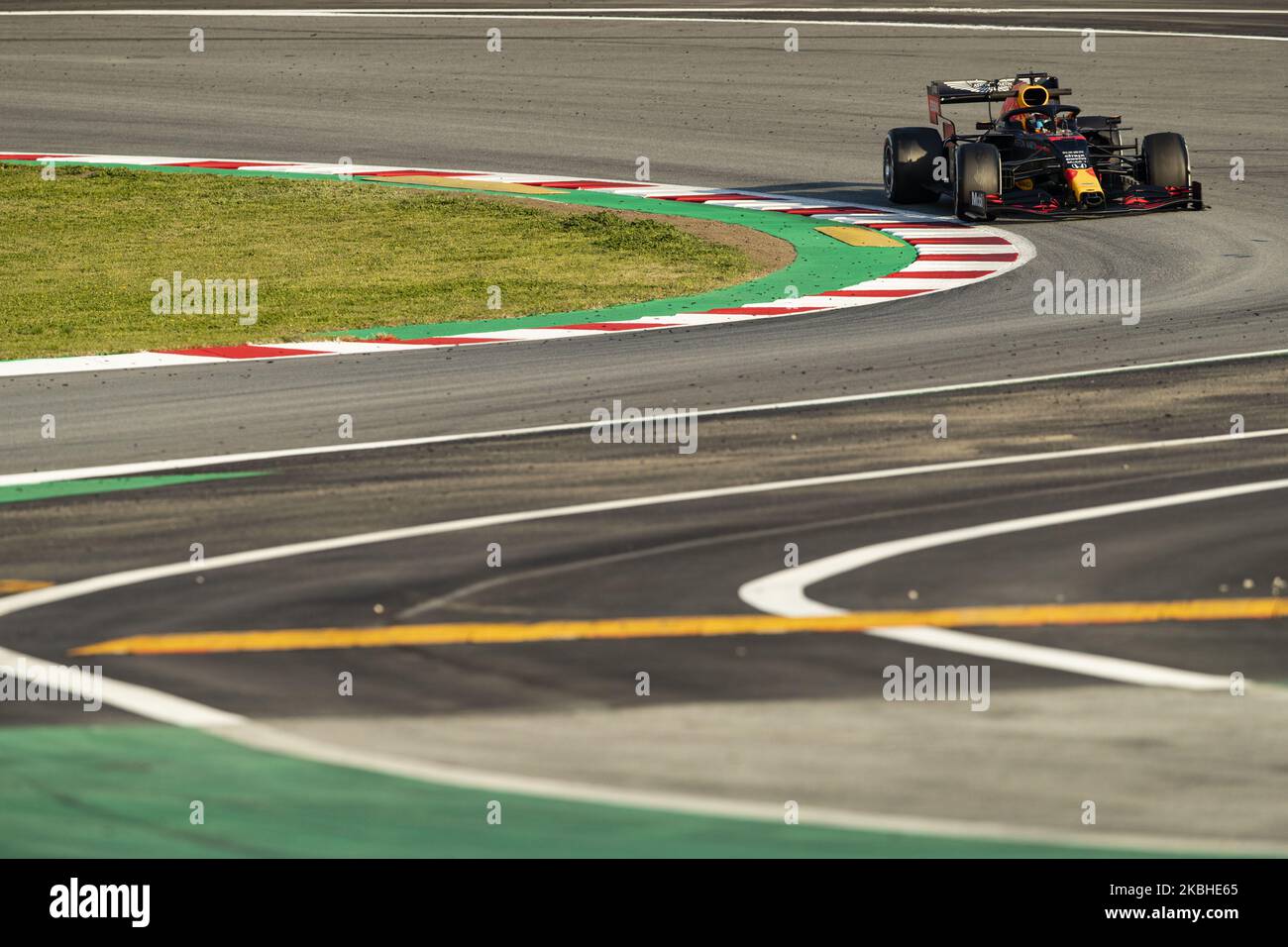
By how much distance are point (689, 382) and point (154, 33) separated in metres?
25.9

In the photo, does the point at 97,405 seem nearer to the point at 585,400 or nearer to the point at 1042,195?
the point at 585,400

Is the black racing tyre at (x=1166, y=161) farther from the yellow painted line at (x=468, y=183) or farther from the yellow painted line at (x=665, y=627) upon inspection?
the yellow painted line at (x=665, y=627)

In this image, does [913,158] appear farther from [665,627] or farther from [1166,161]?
[665,627]

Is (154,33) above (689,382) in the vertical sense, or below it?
above

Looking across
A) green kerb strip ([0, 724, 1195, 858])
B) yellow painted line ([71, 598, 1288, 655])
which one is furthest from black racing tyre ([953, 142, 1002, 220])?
green kerb strip ([0, 724, 1195, 858])

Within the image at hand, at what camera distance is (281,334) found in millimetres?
13836

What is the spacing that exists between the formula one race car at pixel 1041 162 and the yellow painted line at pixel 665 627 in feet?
39.5

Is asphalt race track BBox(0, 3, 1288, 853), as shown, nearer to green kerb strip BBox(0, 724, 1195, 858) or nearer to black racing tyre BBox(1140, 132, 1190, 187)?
green kerb strip BBox(0, 724, 1195, 858)

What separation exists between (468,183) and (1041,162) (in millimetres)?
6387

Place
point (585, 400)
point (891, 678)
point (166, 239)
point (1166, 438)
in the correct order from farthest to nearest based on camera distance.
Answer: point (166, 239) < point (585, 400) < point (1166, 438) < point (891, 678)

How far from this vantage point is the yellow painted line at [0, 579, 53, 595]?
7.45 m

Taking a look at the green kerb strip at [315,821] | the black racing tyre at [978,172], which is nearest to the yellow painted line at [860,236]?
the black racing tyre at [978,172]

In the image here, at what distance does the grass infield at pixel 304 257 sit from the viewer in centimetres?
1454
